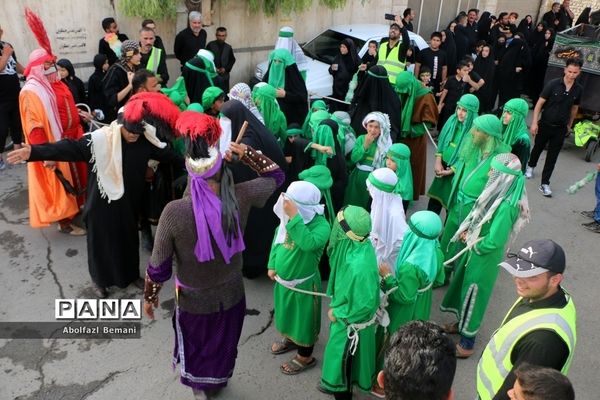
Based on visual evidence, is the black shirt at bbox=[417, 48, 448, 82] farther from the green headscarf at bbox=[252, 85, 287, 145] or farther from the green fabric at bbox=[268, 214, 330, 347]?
the green fabric at bbox=[268, 214, 330, 347]

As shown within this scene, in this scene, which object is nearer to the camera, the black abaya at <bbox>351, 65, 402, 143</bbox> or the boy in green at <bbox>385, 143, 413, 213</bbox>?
the boy in green at <bbox>385, 143, 413, 213</bbox>

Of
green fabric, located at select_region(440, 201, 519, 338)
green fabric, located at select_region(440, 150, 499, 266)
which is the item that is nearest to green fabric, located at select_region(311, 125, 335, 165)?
green fabric, located at select_region(440, 150, 499, 266)

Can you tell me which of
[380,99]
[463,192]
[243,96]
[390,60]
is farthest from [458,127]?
[390,60]

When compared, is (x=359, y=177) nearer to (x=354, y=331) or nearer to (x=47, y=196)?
(x=354, y=331)

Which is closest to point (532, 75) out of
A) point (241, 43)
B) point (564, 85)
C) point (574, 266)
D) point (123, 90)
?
point (564, 85)

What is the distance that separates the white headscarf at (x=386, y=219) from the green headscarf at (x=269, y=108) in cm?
171

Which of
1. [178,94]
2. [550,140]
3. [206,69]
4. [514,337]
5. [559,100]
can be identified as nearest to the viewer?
[514,337]

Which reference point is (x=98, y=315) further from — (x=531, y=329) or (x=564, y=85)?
(x=564, y=85)

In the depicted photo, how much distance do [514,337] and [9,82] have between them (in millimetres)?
6628

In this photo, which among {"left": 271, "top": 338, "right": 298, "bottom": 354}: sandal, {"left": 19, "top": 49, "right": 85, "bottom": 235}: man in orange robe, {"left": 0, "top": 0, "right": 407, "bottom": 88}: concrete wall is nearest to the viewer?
{"left": 271, "top": 338, "right": 298, "bottom": 354}: sandal

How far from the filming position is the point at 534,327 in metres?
2.42

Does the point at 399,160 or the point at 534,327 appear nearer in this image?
the point at 534,327

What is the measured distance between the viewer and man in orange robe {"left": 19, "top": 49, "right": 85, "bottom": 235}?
4793 millimetres

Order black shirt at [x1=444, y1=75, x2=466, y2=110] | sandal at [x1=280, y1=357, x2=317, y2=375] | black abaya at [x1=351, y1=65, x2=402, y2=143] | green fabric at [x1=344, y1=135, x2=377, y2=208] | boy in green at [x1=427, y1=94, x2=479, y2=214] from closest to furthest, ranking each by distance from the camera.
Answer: sandal at [x1=280, y1=357, x2=317, y2=375], green fabric at [x1=344, y1=135, x2=377, y2=208], boy in green at [x1=427, y1=94, x2=479, y2=214], black abaya at [x1=351, y1=65, x2=402, y2=143], black shirt at [x1=444, y1=75, x2=466, y2=110]
